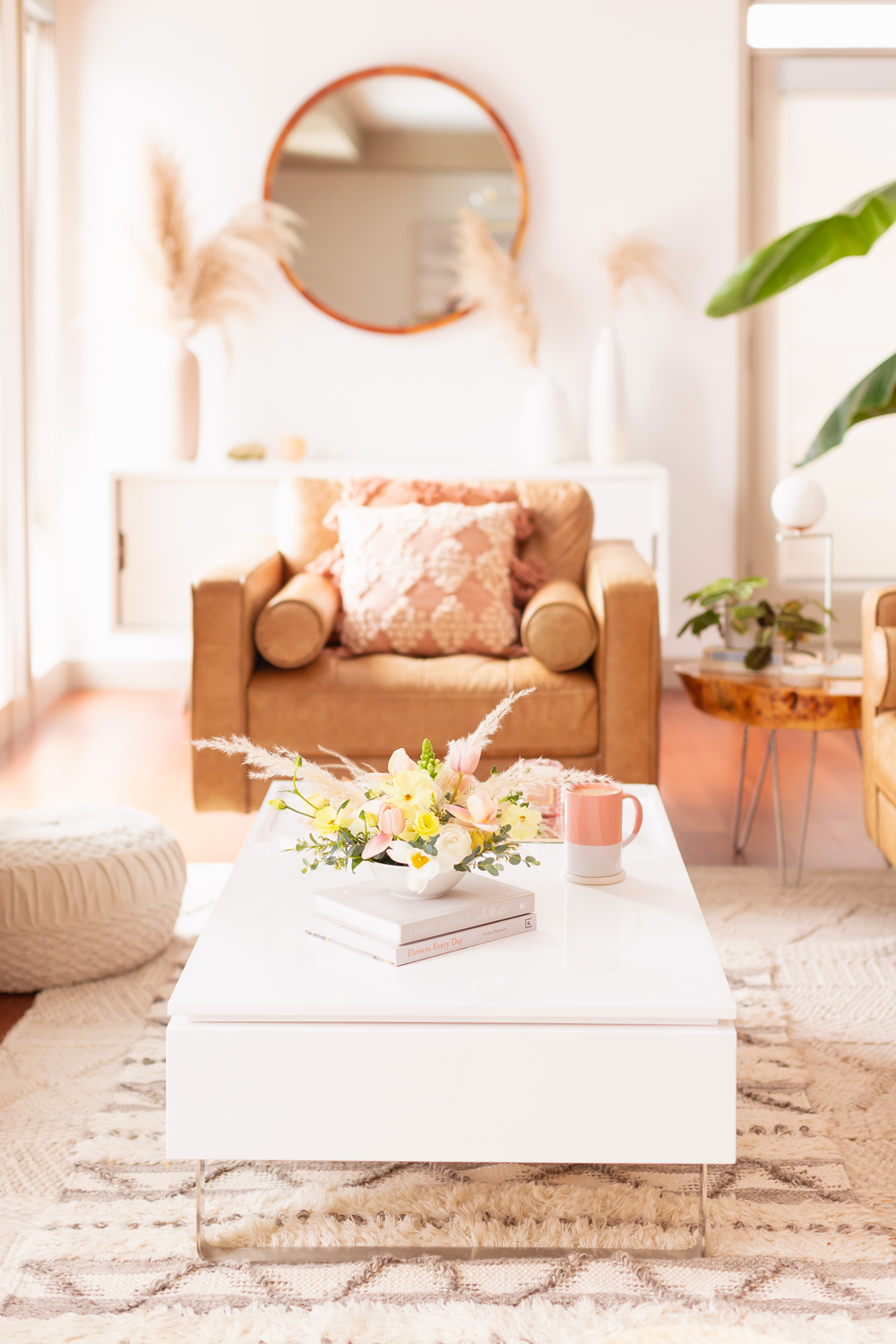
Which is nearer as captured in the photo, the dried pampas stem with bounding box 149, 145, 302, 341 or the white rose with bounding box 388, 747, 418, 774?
the white rose with bounding box 388, 747, 418, 774

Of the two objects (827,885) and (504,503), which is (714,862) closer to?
(827,885)

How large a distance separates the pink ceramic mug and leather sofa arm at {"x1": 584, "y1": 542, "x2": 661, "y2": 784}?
107 cm

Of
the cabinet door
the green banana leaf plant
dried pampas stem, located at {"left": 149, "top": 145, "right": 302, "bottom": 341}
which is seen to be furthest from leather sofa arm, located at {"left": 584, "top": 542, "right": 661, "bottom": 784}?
dried pampas stem, located at {"left": 149, "top": 145, "right": 302, "bottom": 341}

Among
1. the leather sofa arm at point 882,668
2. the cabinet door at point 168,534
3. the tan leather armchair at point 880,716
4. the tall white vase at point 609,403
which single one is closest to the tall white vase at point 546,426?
the tall white vase at point 609,403

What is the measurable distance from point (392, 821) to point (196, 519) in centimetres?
322

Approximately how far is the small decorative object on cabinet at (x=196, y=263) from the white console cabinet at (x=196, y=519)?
0.23 m

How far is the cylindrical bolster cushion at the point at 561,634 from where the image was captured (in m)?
3.00

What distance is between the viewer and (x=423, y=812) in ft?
5.22

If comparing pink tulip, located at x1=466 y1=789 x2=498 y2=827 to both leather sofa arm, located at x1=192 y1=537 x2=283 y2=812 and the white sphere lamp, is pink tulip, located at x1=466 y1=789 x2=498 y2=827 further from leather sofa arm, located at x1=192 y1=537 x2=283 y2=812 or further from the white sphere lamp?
the white sphere lamp

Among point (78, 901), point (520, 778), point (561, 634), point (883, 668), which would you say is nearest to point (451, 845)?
point (520, 778)

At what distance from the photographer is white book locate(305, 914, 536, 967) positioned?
1582 millimetres

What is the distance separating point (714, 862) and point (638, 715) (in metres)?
0.46

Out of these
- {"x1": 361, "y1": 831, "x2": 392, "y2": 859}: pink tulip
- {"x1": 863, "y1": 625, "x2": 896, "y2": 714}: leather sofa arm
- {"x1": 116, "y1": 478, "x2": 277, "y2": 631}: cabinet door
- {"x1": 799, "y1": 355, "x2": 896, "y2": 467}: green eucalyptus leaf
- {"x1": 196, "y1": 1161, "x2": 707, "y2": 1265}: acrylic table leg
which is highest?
{"x1": 799, "y1": 355, "x2": 896, "y2": 467}: green eucalyptus leaf

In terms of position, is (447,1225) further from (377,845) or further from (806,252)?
(806,252)
